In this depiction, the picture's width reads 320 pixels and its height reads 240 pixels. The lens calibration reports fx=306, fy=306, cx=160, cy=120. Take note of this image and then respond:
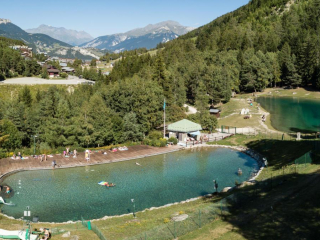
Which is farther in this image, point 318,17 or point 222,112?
point 318,17

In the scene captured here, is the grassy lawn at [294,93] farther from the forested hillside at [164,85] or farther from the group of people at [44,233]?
the group of people at [44,233]

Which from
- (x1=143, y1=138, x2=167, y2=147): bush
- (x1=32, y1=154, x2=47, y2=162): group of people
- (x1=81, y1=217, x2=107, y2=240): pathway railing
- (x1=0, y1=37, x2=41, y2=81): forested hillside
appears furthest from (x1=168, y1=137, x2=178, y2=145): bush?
(x1=0, y1=37, x2=41, y2=81): forested hillside

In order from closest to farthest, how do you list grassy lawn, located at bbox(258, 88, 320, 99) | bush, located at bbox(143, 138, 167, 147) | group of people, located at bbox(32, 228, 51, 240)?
group of people, located at bbox(32, 228, 51, 240)
bush, located at bbox(143, 138, 167, 147)
grassy lawn, located at bbox(258, 88, 320, 99)

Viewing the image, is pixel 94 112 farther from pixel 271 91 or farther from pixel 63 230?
pixel 271 91

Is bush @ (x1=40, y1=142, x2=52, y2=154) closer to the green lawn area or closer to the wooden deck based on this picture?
the wooden deck

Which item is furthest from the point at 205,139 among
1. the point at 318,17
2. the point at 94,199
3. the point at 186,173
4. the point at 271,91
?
the point at 318,17
